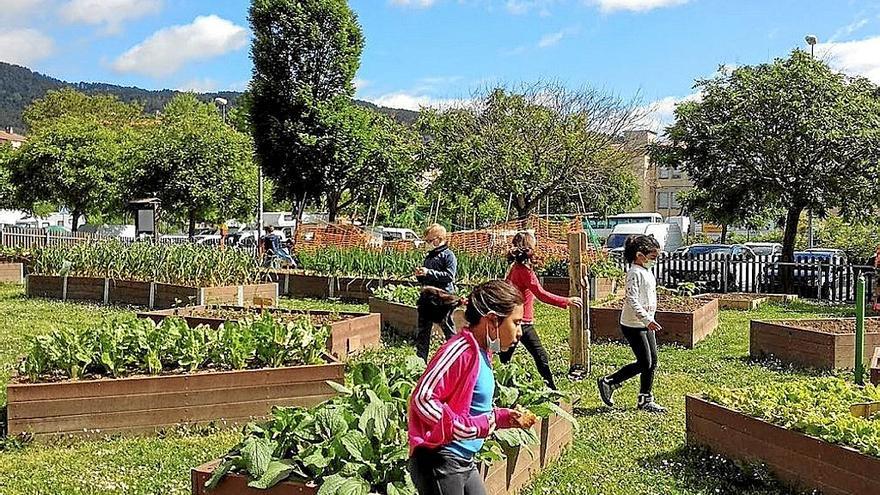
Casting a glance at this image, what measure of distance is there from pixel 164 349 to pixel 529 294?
3284 mm

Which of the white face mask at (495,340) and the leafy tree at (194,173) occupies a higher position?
the leafy tree at (194,173)

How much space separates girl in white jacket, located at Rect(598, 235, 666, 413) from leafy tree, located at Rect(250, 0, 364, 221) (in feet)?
75.8

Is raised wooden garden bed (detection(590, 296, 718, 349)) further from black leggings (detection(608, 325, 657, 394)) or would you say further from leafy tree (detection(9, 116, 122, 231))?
leafy tree (detection(9, 116, 122, 231))

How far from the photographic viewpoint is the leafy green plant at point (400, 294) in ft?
41.7

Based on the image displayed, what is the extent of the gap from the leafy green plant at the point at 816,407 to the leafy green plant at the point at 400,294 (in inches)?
263

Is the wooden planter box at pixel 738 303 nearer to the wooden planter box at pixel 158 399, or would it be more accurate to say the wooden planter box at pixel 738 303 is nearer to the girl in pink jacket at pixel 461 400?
the wooden planter box at pixel 158 399

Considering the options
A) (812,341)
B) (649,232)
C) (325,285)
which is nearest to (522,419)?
(812,341)

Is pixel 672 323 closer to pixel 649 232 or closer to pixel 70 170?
pixel 649 232

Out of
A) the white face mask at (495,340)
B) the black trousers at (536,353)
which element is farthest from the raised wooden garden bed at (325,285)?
the white face mask at (495,340)

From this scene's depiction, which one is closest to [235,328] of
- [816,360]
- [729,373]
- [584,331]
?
[584,331]

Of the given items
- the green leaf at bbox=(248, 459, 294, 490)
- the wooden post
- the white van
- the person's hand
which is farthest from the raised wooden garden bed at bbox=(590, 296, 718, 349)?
the white van

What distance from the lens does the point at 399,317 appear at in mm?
12281

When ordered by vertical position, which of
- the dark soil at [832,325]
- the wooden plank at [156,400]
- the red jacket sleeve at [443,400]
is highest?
the red jacket sleeve at [443,400]

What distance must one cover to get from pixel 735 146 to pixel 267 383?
1599 cm
